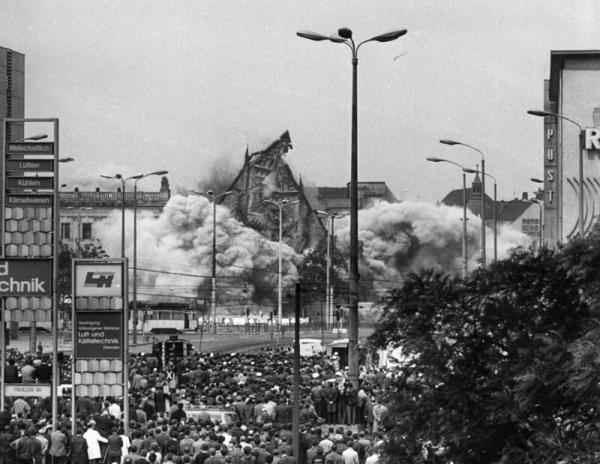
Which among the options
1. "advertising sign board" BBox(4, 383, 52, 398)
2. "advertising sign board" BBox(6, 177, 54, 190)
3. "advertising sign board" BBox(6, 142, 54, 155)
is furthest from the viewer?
"advertising sign board" BBox(6, 177, 54, 190)

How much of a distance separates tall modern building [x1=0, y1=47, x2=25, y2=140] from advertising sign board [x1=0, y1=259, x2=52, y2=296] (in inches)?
3464

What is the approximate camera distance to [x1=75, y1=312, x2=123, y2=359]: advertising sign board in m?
34.5

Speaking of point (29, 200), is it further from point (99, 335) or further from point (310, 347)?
point (310, 347)

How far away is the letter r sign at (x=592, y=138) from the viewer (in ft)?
318

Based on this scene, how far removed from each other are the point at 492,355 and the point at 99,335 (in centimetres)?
1792

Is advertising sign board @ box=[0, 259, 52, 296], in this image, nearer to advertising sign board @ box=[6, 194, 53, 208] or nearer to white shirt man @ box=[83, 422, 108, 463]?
advertising sign board @ box=[6, 194, 53, 208]

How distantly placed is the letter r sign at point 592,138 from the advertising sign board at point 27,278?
215ft

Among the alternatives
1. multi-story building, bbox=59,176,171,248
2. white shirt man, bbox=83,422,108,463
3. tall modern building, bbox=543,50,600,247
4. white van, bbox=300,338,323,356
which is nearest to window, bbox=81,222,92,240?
multi-story building, bbox=59,176,171,248

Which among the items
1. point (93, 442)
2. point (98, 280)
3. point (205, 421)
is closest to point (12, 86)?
point (98, 280)

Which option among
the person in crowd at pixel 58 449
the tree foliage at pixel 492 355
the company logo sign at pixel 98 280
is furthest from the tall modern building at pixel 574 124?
the tree foliage at pixel 492 355

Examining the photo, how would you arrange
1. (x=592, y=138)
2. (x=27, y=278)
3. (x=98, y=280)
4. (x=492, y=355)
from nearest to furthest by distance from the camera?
(x=492, y=355)
(x=98, y=280)
(x=27, y=278)
(x=592, y=138)

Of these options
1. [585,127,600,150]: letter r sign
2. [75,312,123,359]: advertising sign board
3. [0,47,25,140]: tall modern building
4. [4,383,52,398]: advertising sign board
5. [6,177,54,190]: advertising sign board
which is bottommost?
[4,383,52,398]: advertising sign board

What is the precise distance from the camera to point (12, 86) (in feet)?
407

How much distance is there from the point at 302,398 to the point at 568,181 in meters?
65.1
